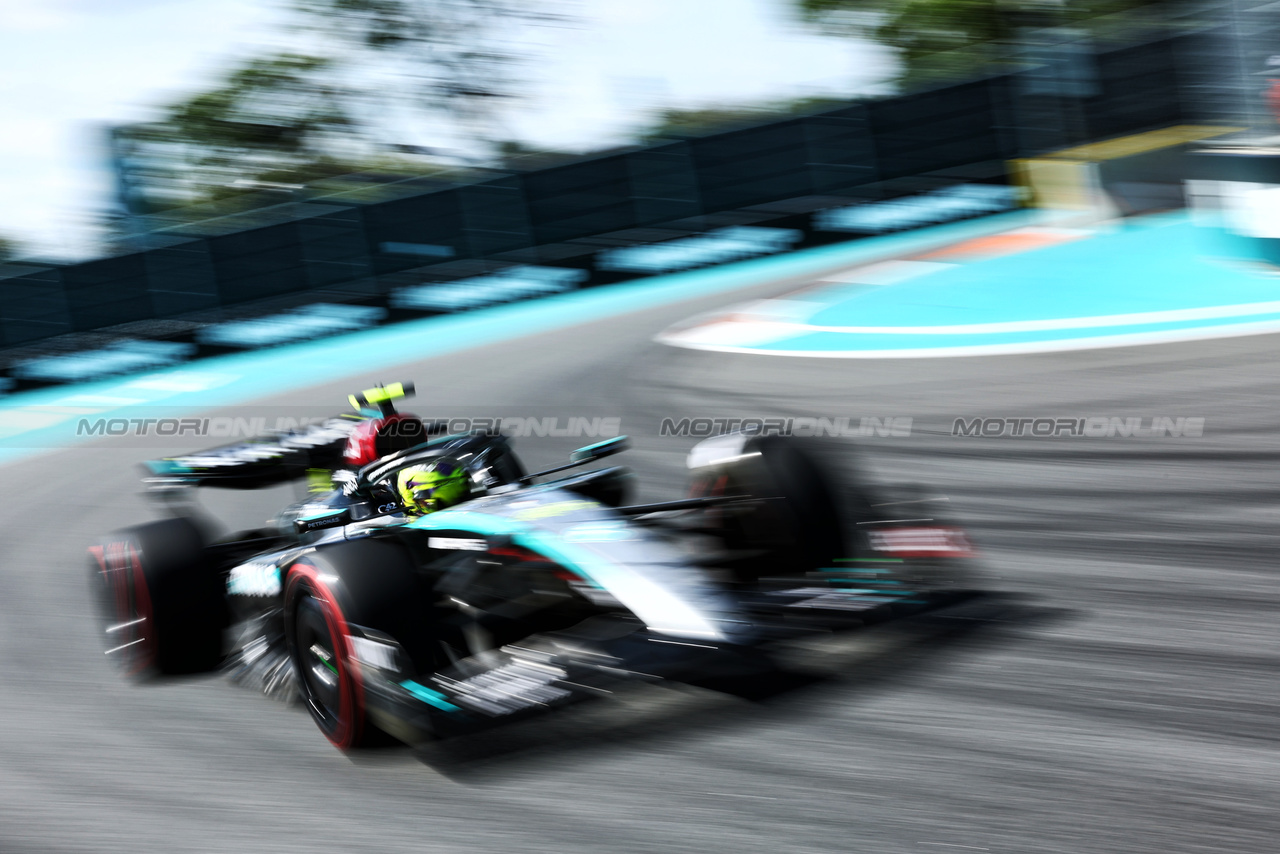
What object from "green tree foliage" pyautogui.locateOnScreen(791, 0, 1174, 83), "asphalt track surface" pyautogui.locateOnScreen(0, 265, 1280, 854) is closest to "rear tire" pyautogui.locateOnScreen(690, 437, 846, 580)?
"asphalt track surface" pyautogui.locateOnScreen(0, 265, 1280, 854)

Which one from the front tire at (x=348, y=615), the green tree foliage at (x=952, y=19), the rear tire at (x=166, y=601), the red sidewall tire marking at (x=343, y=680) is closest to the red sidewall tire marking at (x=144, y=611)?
the rear tire at (x=166, y=601)

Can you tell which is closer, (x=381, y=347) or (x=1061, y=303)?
(x=1061, y=303)

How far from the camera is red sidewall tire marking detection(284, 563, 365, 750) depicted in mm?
3586

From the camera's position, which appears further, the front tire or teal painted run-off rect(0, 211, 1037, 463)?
teal painted run-off rect(0, 211, 1037, 463)

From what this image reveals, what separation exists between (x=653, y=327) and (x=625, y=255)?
3661mm

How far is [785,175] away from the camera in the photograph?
14.8 m

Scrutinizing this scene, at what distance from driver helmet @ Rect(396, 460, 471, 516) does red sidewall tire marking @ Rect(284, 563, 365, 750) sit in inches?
25.2

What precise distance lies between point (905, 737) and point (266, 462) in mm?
3183

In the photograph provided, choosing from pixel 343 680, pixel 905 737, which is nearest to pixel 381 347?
pixel 343 680

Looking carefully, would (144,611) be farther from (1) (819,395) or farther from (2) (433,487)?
(1) (819,395)

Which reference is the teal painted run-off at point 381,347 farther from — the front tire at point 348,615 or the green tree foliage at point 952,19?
the green tree foliage at point 952,19

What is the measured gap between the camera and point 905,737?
3205mm

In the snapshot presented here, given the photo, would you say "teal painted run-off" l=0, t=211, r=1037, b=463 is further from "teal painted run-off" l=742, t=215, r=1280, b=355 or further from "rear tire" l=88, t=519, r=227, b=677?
"rear tire" l=88, t=519, r=227, b=677

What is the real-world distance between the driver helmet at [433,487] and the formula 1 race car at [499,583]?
21 mm
